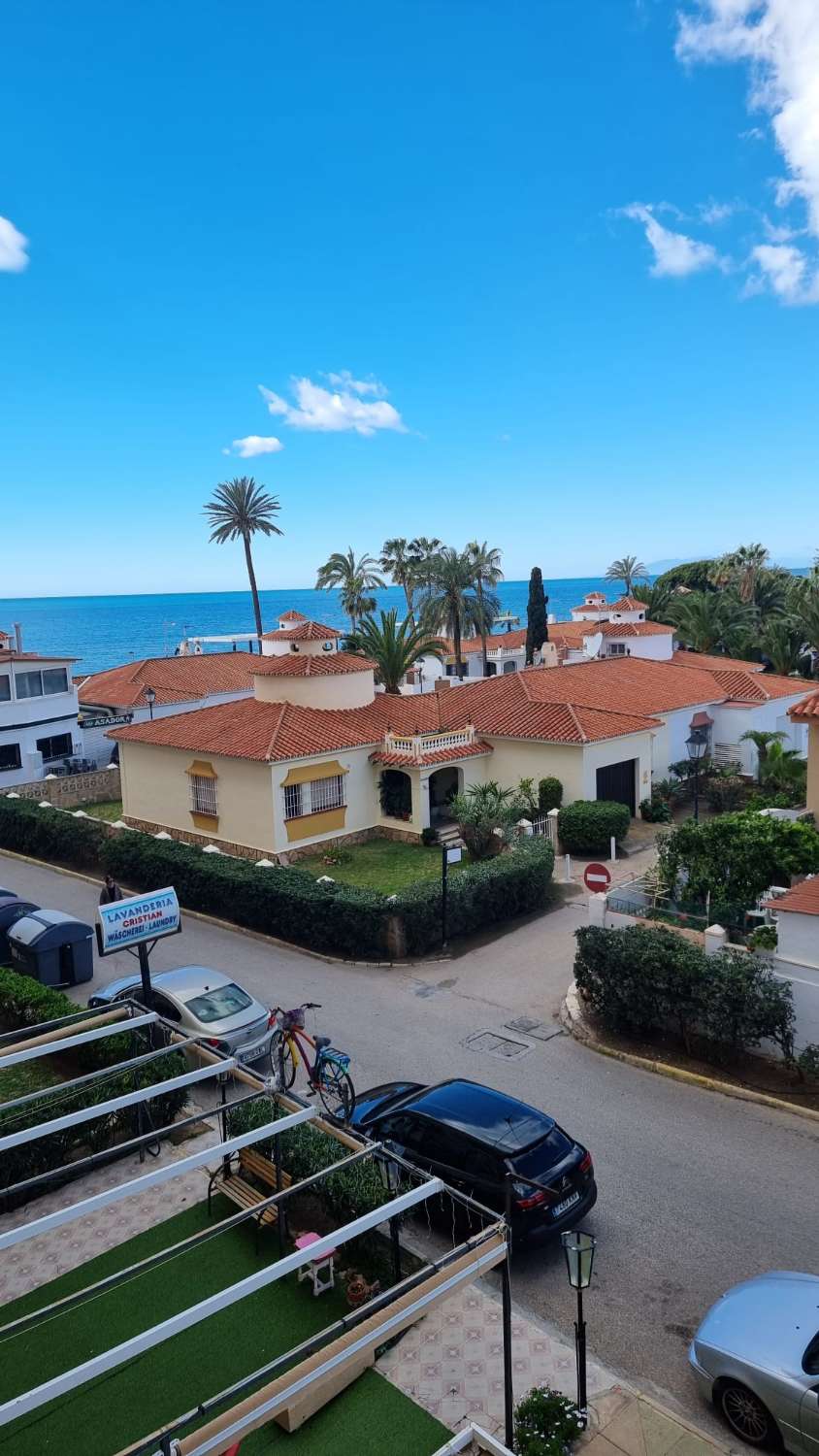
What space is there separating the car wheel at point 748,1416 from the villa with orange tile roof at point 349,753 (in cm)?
2025

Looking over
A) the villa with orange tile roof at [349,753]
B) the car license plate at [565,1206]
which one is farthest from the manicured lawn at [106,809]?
the car license plate at [565,1206]

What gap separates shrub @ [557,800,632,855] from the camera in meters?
27.0

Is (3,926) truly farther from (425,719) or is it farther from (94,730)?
(94,730)

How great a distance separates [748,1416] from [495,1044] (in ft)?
26.5

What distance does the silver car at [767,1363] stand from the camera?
295 inches

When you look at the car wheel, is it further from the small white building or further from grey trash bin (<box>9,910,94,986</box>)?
the small white building

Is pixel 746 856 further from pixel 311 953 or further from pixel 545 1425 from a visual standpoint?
pixel 545 1425

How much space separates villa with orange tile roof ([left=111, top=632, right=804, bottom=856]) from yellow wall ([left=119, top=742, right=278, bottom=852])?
0.05m

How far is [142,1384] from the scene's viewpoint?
27.0 ft

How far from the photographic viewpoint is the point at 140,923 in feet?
44.7

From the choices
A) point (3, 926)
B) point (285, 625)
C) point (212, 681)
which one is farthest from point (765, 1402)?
point (212, 681)

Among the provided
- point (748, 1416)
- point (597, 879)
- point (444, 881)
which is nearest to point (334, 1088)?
point (597, 879)

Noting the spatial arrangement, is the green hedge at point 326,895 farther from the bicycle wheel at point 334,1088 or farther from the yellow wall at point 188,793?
the bicycle wheel at point 334,1088

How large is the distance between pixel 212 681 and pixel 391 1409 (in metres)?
41.6
